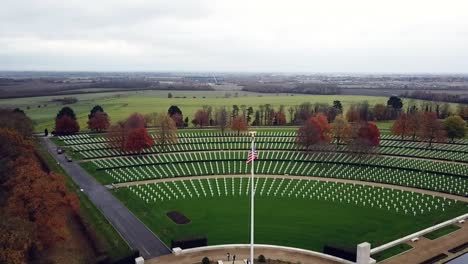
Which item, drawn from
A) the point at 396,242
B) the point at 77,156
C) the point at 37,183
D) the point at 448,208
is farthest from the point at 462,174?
the point at 77,156

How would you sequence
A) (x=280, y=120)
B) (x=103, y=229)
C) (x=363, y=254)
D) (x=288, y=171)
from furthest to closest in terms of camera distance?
(x=280, y=120), (x=288, y=171), (x=103, y=229), (x=363, y=254)

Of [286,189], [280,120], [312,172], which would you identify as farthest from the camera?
[280,120]

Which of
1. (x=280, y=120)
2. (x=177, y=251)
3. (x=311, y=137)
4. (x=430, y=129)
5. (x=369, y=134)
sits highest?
(x=430, y=129)

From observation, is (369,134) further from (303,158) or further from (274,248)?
(274,248)

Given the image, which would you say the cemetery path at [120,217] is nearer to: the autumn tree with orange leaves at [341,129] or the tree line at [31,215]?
the tree line at [31,215]

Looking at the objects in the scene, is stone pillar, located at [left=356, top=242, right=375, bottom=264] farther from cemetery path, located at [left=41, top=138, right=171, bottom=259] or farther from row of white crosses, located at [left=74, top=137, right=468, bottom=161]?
row of white crosses, located at [left=74, top=137, right=468, bottom=161]

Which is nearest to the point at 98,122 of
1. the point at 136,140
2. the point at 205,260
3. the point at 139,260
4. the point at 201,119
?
the point at 201,119

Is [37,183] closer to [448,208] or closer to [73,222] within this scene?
[73,222]
